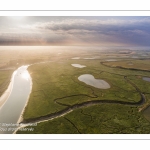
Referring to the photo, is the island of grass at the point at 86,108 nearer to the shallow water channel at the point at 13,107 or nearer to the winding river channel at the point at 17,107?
the winding river channel at the point at 17,107

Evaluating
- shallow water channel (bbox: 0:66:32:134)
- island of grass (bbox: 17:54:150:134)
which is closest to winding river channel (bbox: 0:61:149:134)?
shallow water channel (bbox: 0:66:32:134)

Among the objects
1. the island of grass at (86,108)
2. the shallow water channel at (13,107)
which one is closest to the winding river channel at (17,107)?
the shallow water channel at (13,107)

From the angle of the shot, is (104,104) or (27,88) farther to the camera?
(27,88)

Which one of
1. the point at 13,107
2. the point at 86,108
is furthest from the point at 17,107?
the point at 86,108

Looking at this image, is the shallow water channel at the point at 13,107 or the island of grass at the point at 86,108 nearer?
the shallow water channel at the point at 13,107

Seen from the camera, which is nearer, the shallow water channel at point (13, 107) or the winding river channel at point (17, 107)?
the shallow water channel at point (13, 107)

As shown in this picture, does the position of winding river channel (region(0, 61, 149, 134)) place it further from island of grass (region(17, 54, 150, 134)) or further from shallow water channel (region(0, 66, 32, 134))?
island of grass (region(17, 54, 150, 134))

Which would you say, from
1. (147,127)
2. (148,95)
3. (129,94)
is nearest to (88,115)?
(147,127)
